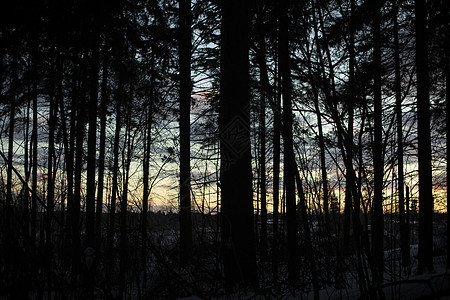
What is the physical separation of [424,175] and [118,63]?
7557mm

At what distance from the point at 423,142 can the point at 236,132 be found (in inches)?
201

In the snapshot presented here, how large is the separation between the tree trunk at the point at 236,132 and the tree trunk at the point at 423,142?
4.47 meters

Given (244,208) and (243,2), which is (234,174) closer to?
(244,208)

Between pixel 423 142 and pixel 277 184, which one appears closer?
pixel 277 184

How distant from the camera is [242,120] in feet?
13.3

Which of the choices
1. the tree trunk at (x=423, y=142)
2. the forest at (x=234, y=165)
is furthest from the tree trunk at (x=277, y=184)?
the tree trunk at (x=423, y=142)

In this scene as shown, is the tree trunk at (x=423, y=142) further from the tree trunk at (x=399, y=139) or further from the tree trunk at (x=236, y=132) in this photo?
the tree trunk at (x=236, y=132)

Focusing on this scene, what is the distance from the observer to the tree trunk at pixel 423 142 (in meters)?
6.35

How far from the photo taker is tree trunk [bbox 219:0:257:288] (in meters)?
3.89

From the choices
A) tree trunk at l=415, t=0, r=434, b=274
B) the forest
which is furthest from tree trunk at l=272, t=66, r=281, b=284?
tree trunk at l=415, t=0, r=434, b=274

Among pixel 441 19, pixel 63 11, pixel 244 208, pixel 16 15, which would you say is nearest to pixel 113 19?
pixel 16 15

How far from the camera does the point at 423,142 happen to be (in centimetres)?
655

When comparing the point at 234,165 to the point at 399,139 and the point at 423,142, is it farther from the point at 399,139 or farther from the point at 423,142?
the point at 423,142

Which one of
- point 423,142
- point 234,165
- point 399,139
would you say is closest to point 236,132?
point 234,165
